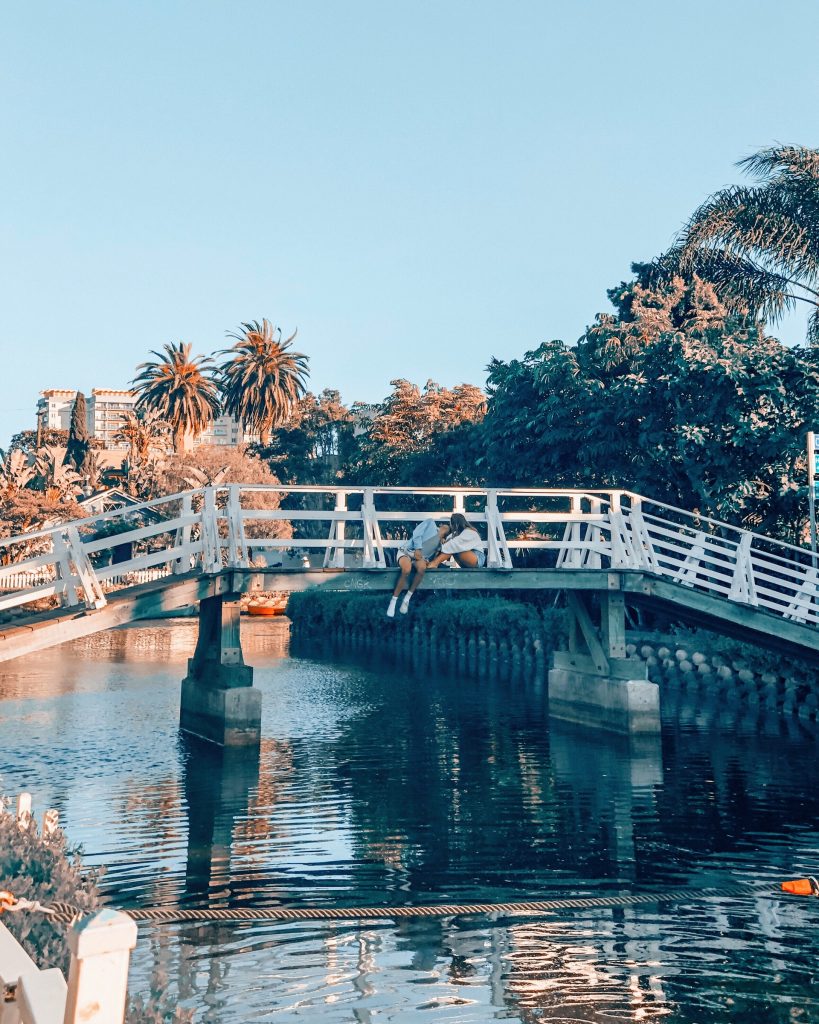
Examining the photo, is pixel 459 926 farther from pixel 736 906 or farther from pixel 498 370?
pixel 498 370

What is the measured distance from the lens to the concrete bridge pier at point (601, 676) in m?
20.8

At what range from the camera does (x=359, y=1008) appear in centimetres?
788

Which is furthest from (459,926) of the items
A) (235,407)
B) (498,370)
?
(235,407)

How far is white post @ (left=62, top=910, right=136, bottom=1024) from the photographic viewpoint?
3209 mm

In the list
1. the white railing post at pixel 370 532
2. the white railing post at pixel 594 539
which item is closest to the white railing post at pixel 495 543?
the white railing post at pixel 594 539

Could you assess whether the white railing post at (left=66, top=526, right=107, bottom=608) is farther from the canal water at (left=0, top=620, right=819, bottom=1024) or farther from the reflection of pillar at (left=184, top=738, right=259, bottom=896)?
the reflection of pillar at (left=184, top=738, right=259, bottom=896)

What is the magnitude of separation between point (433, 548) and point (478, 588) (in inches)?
46.9

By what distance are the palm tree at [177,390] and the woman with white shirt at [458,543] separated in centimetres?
6490

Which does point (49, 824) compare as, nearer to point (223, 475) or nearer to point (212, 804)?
point (212, 804)

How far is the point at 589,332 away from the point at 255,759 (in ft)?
66.3

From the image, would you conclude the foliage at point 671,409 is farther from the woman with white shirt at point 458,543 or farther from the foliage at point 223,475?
the foliage at point 223,475

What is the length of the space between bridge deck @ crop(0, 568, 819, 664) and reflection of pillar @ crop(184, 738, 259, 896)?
8.94ft

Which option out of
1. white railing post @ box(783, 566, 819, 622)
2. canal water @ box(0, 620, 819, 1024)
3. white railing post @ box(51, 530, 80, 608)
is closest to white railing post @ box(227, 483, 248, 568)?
white railing post @ box(51, 530, 80, 608)

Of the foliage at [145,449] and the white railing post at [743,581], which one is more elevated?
the foliage at [145,449]
